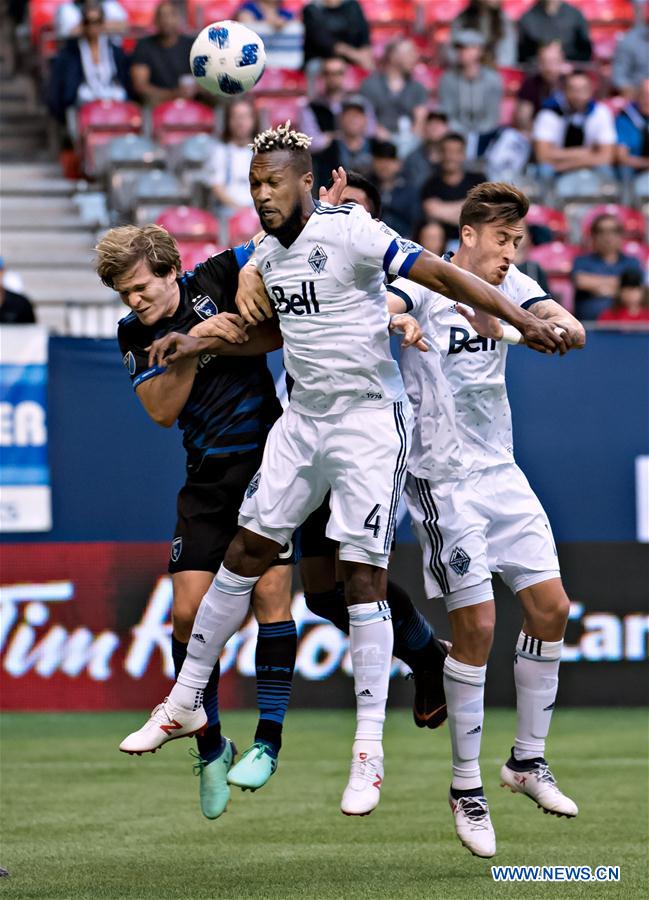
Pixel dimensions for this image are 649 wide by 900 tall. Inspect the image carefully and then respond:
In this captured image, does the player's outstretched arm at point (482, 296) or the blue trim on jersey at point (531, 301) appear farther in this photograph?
the blue trim on jersey at point (531, 301)

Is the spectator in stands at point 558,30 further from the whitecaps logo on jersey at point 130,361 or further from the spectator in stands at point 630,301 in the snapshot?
the whitecaps logo on jersey at point 130,361

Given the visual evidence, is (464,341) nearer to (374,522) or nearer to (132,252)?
(374,522)

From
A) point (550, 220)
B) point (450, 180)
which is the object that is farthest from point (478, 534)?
point (550, 220)

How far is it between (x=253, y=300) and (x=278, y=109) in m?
9.28

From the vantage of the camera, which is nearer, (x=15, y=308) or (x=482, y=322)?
(x=482, y=322)

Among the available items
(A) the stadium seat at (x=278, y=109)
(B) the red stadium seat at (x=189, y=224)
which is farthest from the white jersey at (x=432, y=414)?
(A) the stadium seat at (x=278, y=109)

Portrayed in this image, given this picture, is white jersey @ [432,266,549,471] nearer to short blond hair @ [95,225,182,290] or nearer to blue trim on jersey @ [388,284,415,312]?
blue trim on jersey @ [388,284,415,312]

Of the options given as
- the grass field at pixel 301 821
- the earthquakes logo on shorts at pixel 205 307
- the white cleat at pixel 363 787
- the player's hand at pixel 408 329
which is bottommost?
the grass field at pixel 301 821

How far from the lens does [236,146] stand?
46.6 feet

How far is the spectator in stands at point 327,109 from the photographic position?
48.2 feet

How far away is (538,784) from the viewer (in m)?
6.62

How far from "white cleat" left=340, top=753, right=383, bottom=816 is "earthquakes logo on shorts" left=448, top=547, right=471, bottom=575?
91 centimetres

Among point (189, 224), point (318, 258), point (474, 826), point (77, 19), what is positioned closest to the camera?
point (318, 258)

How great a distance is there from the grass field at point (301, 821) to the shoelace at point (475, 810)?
23 cm
